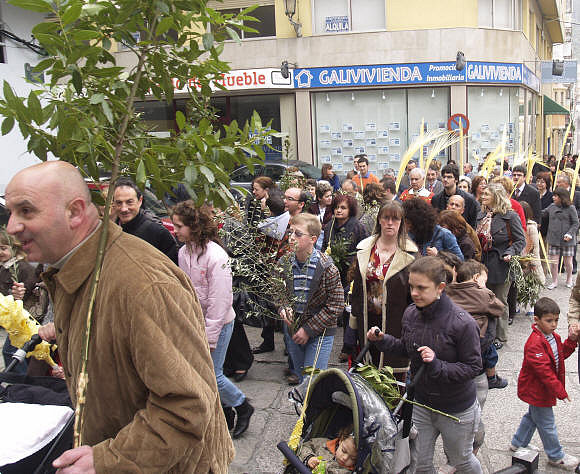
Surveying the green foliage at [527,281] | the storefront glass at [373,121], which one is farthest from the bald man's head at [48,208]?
the storefront glass at [373,121]

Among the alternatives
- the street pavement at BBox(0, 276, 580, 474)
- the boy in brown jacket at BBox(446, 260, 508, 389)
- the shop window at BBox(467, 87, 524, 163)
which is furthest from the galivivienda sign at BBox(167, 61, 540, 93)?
the boy in brown jacket at BBox(446, 260, 508, 389)

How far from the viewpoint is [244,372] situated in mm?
6348

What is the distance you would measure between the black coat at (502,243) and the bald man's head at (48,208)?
20.7 ft

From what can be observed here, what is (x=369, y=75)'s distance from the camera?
20000 mm

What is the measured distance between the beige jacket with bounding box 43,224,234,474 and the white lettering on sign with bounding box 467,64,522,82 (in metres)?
19.6

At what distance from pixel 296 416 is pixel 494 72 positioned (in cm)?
1796

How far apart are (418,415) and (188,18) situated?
303 cm

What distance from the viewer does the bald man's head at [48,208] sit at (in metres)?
1.87

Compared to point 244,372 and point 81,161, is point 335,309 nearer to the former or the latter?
point 244,372

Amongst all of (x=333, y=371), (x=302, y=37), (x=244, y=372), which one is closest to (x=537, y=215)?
(x=244, y=372)

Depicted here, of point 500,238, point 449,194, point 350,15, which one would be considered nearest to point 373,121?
point 350,15

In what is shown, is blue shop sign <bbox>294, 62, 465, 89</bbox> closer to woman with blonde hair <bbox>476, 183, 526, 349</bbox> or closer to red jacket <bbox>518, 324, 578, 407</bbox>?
woman with blonde hair <bbox>476, 183, 526, 349</bbox>

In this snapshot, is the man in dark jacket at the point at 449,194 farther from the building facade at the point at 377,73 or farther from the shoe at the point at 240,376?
the building facade at the point at 377,73

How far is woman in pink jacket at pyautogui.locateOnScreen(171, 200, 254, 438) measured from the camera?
4.70 m
